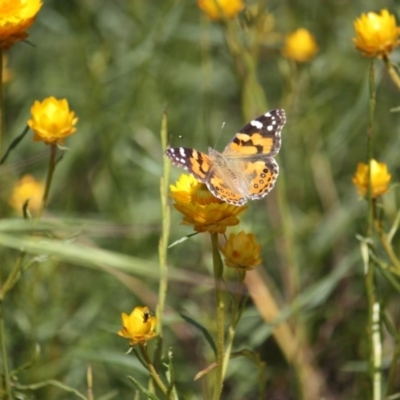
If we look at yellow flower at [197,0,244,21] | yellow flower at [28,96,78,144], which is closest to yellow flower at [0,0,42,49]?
yellow flower at [28,96,78,144]

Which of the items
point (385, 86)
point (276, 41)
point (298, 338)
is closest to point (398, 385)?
point (298, 338)

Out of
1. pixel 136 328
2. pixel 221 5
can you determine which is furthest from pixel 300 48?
pixel 136 328

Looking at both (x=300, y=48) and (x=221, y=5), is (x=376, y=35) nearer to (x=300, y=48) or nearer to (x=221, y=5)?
(x=221, y=5)

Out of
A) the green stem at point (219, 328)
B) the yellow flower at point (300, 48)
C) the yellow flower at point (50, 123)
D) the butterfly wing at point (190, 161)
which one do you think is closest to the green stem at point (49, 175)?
the yellow flower at point (50, 123)

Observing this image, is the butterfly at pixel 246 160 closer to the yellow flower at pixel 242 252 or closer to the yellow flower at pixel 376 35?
the yellow flower at pixel 242 252

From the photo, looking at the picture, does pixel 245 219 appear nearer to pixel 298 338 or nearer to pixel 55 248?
pixel 298 338

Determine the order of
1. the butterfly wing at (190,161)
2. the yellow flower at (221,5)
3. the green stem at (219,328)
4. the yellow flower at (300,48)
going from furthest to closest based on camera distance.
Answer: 1. the yellow flower at (300,48)
2. the yellow flower at (221,5)
3. the butterfly wing at (190,161)
4. the green stem at (219,328)
